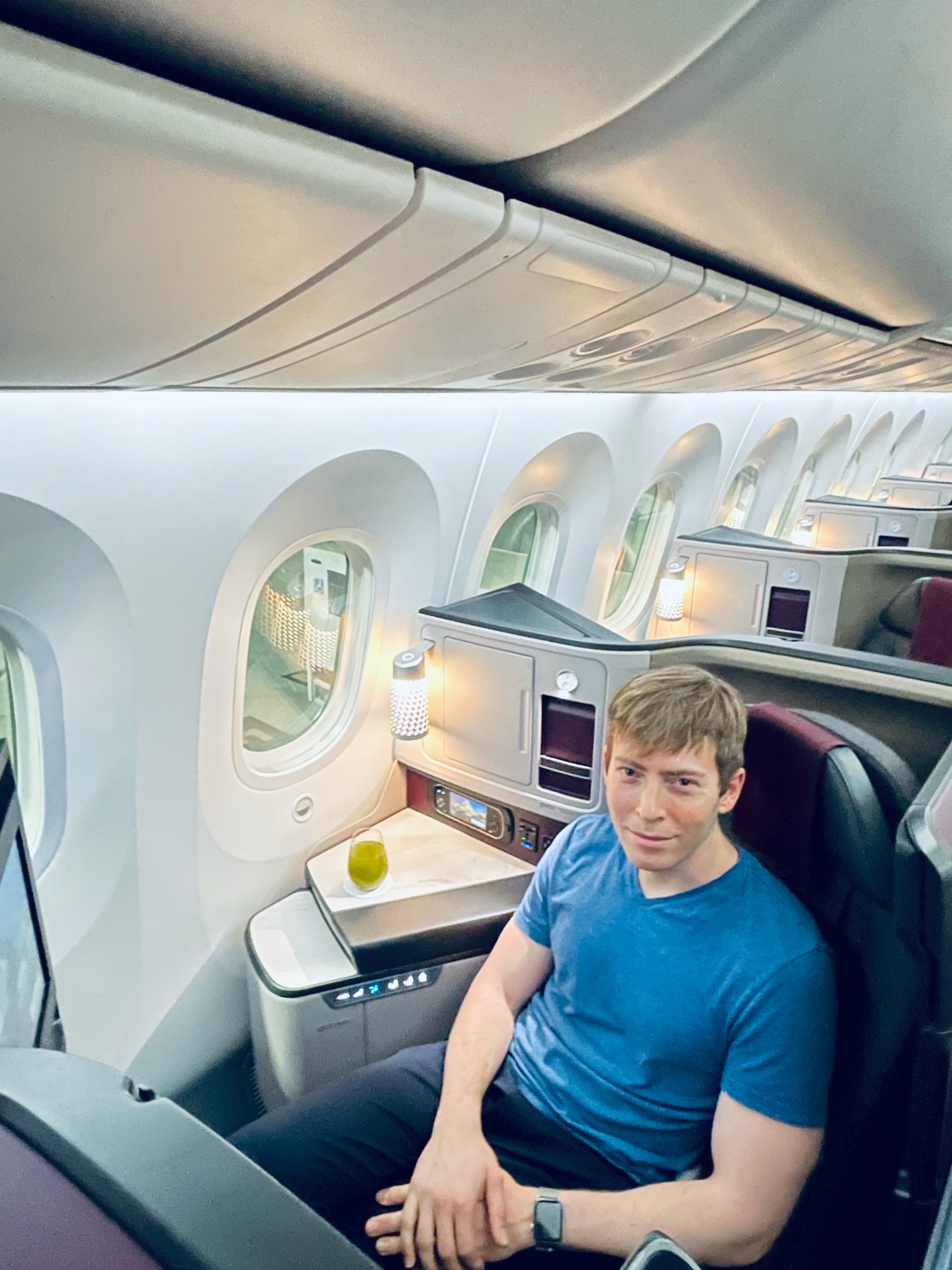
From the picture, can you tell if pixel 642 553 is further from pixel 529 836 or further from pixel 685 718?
pixel 685 718

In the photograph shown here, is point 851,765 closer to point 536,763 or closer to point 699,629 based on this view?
point 536,763

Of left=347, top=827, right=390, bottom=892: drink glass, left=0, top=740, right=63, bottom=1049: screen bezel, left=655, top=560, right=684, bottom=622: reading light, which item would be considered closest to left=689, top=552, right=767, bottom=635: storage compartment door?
left=655, top=560, right=684, bottom=622: reading light

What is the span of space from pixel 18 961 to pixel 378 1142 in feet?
3.06

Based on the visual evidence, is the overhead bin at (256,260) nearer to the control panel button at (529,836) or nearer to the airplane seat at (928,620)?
the control panel button at (529,836)

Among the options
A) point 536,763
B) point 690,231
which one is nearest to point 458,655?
point 536,763

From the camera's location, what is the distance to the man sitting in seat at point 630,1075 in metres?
1.53

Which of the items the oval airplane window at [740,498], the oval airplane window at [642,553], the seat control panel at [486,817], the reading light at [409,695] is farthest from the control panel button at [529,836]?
the oval airplane window at [740,498]

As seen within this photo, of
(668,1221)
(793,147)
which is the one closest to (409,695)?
(668,1221)

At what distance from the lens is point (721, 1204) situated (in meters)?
1.50

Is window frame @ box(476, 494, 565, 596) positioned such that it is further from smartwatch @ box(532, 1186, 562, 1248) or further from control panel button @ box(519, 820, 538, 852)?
smartwatch @ box(532, 1186, 562, 1248)

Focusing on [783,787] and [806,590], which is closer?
[783,787]

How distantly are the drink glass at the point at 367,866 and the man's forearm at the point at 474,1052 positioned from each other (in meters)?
1.05

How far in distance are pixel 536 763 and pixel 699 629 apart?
112 inches

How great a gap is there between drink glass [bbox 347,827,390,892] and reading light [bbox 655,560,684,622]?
305 centimetres
